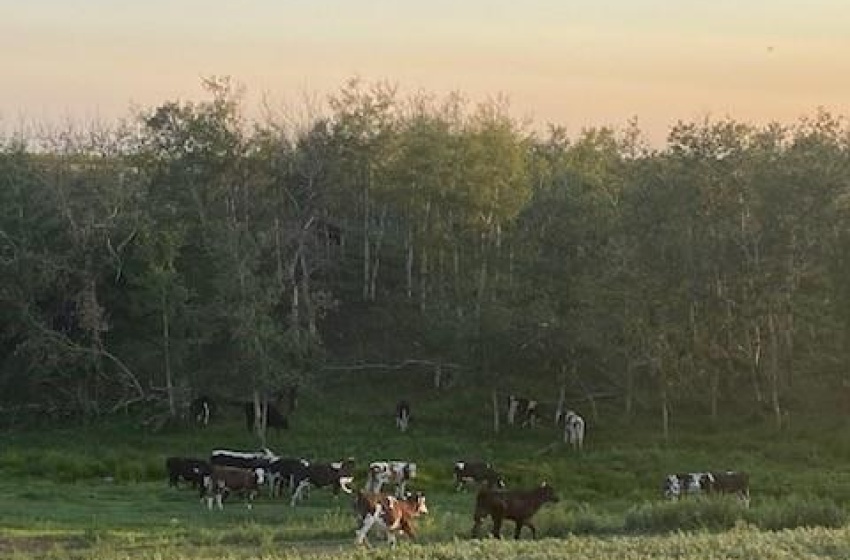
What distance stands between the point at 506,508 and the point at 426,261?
30129mm

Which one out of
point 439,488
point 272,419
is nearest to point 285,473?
point 439,488

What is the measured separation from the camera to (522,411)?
4409cm

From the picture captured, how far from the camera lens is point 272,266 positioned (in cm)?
5003

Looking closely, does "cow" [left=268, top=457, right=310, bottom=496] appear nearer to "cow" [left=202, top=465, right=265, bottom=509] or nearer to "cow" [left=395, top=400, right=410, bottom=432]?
"cow" [left=202, top=465, right=265, bottom=509]

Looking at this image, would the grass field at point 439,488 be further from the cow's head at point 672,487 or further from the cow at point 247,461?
the cow at point 247,461

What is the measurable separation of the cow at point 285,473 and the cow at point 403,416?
9.78 meters

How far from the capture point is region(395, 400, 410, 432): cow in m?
43.6

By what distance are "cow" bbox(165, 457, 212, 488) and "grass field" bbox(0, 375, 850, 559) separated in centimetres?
40

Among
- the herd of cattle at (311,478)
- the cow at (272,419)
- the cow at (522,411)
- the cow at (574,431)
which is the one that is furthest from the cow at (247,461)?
the cow at (522,411)

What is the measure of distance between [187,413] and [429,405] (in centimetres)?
819

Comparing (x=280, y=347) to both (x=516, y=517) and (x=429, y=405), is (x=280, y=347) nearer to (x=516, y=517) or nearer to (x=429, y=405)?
(x=429, y=405)

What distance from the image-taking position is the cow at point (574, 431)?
4003 centimetres

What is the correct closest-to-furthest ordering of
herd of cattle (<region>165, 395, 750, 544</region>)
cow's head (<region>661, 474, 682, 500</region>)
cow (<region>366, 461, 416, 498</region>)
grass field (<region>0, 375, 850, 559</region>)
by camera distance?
grass field (<region>0, 375, 850, 559</region>)
cow's head (<region>661, 474, 682, 500</region>)
herd of cattle (<region>165, 395, 750, 544</region>)
cow (<region>366, 461, 416, 498</region>)

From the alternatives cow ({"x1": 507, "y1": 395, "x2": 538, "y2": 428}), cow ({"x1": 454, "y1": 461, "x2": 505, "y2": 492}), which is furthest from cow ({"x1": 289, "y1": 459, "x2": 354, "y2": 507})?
cow ({"x1": 507, "y1": 395, "x2": 538, "y2": 428})
